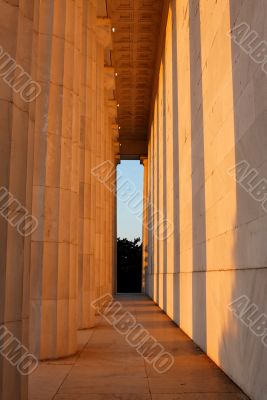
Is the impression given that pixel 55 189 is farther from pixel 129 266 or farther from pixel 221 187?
pixel 129 266

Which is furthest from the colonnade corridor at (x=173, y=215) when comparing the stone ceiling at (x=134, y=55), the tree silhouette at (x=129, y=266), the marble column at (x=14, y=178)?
the tree silhouette at (x=129, y=266)

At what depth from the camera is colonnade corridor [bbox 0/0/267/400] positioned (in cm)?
917

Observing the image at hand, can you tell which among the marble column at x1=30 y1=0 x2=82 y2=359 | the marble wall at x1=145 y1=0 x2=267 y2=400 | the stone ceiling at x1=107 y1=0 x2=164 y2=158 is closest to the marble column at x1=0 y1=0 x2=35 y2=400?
the marble wall at x1=145 y1=0 x2=267 y2=400

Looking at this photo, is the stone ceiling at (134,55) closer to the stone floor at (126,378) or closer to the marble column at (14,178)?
the stone floor at (126,378)

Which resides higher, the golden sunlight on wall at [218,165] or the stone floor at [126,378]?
the golden sunlight on wall at [218,165]

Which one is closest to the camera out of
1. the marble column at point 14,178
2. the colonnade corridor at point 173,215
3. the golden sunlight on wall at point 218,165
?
the marble column at point 14,178

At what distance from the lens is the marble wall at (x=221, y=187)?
478 inches

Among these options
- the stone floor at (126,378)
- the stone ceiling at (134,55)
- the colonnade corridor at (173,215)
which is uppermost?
the stone ceiling at (134,55)

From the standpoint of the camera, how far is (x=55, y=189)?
63.8ft

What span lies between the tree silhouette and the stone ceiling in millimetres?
41692

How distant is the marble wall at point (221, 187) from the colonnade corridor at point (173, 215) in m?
0.06

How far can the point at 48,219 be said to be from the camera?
1914 cm

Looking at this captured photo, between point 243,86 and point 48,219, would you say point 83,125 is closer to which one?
point 48,219

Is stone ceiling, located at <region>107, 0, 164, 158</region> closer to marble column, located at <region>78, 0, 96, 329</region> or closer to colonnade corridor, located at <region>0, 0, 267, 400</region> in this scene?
marble column, located at <region>78, 0, 96, 329</region>
